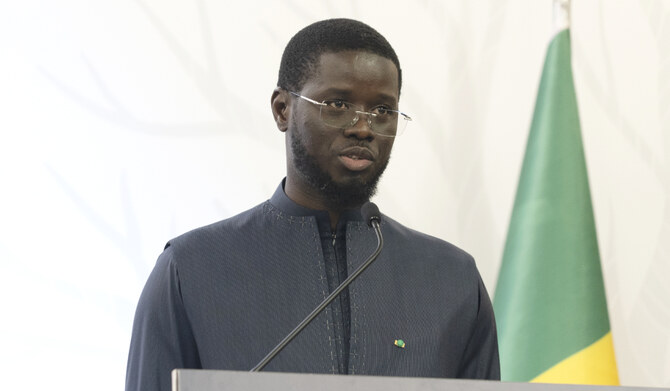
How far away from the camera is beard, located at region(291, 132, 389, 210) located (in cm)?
179

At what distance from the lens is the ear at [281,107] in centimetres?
192

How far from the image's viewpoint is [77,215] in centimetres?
258

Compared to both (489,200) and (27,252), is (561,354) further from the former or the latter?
(27,252)

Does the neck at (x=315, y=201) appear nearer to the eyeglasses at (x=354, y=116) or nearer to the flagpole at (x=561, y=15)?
the eyeglasses at (x=354, y=116)

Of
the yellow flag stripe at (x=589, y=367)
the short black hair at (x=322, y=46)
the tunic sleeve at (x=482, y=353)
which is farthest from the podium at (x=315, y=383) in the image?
the yellow flag stripe at (x=589, y=367)

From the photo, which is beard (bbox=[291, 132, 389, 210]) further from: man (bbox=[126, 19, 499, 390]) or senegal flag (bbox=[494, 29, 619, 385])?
senegal flag (bbox=[494, 29, 619, 385])

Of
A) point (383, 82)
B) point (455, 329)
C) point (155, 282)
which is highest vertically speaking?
point (383, 82)

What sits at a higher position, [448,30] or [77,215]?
[448,30]

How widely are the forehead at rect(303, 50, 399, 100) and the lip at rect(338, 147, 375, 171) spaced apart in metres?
0.11

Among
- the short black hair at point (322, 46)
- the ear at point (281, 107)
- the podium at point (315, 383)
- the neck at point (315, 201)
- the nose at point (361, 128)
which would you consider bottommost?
the podium at point (315, 383)

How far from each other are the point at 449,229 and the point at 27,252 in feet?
3.73

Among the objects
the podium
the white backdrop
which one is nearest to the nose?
the podium

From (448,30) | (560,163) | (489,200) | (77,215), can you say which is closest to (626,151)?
(560,163)

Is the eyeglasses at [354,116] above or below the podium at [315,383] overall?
above
